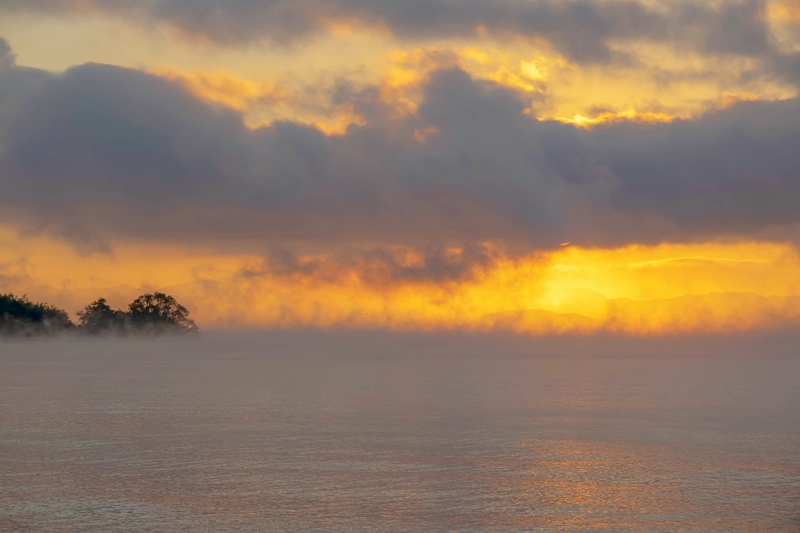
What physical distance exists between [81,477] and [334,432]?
2217 cm

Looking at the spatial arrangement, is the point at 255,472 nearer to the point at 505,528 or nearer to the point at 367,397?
the point at 505,528

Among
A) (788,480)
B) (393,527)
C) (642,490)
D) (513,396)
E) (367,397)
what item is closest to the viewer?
(393,527)

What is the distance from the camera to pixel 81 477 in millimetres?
39750

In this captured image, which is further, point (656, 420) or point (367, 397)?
point (367, 397)

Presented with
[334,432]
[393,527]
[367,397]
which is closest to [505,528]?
[393,527]

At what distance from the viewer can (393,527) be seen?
29969 mm

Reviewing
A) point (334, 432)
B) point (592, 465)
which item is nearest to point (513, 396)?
point (334, 432)

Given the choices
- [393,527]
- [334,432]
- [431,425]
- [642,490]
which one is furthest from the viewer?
[431,425]

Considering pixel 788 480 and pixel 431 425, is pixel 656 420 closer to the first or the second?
pixel 431 425

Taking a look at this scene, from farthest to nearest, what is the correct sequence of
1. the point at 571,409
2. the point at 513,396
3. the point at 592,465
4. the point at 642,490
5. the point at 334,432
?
the point at 513,396
the point at 571,409
the point at 334,432
the point at 592,465
the point at 642,490

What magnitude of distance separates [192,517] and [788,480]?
89.5ft

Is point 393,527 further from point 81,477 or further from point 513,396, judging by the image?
point 513,396

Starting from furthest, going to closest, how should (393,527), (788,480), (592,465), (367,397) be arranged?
1. (367,397)
2. (592,465)
3. (788,480)
4. (393,527)

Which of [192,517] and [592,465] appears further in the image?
[592,465]
